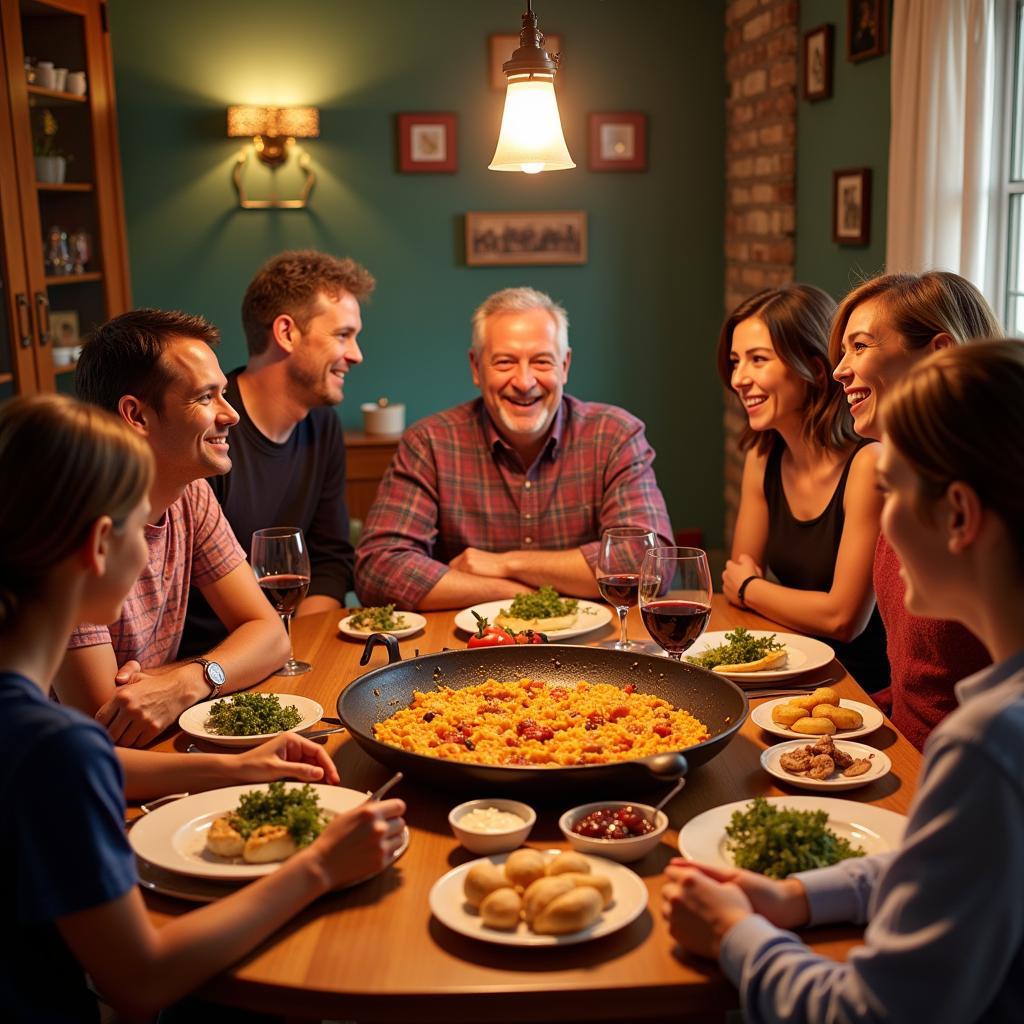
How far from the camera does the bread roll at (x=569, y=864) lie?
1.28m

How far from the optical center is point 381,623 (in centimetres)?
234

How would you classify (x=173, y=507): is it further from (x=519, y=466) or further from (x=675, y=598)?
(x=519, y=466)

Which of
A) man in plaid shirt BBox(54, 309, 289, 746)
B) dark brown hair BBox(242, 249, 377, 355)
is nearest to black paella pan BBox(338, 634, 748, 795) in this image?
man in plaid shirt BBox(54, 309, 289, 746)

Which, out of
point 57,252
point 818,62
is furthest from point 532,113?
point 57,252

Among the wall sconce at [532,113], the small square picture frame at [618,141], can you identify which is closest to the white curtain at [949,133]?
the wall sconce at [532,113]

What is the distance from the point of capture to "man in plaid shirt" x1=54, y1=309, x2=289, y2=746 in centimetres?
205

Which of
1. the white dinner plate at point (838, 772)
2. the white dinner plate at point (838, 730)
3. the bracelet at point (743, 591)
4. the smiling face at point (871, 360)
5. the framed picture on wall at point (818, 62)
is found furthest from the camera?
the framed picture on wall at point (818, 62)

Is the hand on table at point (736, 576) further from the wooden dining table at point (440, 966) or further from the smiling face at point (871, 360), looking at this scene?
the wooden dining table at point (440, 966)

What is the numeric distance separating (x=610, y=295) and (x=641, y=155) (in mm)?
639

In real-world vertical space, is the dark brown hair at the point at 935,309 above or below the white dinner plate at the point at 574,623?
above

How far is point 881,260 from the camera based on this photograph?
12.7 feet

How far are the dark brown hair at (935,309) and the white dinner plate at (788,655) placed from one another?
0.57 meters

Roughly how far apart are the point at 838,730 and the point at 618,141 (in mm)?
4333

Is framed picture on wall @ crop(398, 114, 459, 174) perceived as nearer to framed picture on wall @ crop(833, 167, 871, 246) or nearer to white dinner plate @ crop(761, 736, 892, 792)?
framed picture on wall @ crop(833, 167, 871, 246)
